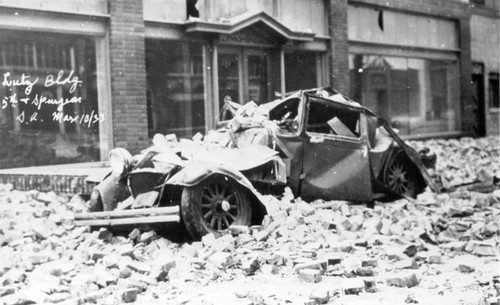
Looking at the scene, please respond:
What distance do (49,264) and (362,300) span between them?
9.92 feet

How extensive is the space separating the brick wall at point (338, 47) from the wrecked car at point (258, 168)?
24.2ft

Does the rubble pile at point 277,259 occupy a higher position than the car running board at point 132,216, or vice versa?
the car running board at point 132,216

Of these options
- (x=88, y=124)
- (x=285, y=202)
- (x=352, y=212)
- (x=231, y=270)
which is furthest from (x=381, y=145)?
(x=88, y=124)

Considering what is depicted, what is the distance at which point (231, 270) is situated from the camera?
5.84 m

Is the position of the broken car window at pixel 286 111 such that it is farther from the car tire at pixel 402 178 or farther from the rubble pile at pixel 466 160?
the rubble pile at pixel 466 160

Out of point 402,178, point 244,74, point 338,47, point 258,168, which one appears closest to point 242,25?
point 244,74

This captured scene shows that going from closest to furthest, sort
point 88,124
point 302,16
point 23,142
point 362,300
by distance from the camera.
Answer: point 362,300 → point 23,142 → point 88,124 → point 302,16

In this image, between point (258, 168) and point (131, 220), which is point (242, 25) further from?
point (131, 220)

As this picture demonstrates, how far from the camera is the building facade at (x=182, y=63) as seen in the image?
10.9m

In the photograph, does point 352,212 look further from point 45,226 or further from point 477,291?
point 45,226

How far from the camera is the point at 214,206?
271 inches

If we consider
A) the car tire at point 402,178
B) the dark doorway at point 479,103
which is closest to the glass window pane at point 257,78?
the car tire at point 402,178

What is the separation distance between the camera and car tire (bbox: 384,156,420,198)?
31.0ft

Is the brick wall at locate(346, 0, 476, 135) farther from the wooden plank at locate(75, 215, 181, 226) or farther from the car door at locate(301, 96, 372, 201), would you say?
the wooden plank at locate(75, 215, 181, 226)
